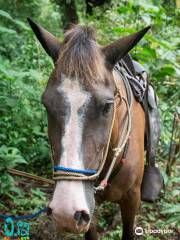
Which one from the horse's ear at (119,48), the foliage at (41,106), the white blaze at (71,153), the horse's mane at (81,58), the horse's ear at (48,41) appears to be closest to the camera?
the white blaze at (71,153)

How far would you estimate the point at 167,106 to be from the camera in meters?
5.39

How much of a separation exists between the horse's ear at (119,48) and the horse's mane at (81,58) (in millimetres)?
66

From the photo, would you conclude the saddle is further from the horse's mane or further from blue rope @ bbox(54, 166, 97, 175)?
blue rope @ bbox(54, 166, 97, 175)

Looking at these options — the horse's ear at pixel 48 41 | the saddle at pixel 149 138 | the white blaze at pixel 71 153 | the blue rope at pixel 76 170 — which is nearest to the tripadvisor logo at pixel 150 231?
the saddle at pixel 149 138

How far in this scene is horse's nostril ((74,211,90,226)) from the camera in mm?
2062

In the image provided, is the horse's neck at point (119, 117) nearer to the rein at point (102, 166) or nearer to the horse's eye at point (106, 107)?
the rein at point (102, 166)

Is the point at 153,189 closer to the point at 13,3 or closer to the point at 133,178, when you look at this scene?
the point at 133,178

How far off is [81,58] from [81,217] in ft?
3.16

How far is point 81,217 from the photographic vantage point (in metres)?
2.13

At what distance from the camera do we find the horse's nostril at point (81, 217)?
206 centimetres

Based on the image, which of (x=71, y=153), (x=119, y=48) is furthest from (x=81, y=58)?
(x=71, y=153)

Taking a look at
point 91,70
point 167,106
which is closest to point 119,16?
point 167,106

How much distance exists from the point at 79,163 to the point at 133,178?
4.04ft

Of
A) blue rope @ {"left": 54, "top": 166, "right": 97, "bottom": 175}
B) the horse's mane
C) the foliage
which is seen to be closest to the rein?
blue rope @ {"left": 54, "top": 166, "right": 97, "bottom": 175}
